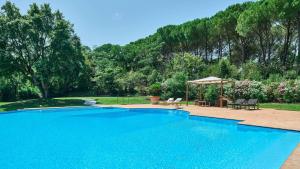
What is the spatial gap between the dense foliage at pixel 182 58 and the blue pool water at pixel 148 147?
8634 millimetres

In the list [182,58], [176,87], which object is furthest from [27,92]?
[182,58]

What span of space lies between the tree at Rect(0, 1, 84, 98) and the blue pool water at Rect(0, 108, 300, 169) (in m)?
11.4

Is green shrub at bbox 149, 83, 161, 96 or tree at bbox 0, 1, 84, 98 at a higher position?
tree at bbox 0, 1, 84, 98

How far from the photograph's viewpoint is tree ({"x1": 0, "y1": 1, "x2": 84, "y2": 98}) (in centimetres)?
2066

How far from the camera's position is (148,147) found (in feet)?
24.0

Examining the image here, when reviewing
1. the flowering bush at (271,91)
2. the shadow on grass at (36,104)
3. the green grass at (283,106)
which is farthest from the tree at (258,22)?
the shadow on grass at (36,104)

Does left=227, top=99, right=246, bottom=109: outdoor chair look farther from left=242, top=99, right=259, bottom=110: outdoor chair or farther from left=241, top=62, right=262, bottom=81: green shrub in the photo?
left=241, top=62, right=262, bottom=81: green shrub

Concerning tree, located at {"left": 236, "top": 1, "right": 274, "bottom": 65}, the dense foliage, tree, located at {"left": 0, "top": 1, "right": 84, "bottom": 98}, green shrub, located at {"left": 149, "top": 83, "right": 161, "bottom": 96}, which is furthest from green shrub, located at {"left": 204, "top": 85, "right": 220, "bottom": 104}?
tree, located at {"left": 0, "top": 1, "right": 84, "bottom": 98}

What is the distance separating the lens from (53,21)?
22641 millimetres

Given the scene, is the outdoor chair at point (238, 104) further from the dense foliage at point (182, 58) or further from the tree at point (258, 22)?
the tree at point (258, 22)

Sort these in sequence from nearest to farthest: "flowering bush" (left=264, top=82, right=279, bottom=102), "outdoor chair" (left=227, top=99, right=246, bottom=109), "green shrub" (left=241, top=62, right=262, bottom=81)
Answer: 1. "outdoor chair" (left=227, top=99, right=246, bottom=109)
2. "flowering bush" (left=264, top=82, right=279, bottom=102)
3. "green shrub" (left=241, top=62, right=262, bottom=81)

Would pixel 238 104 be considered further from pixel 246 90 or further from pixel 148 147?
pixel 148 147

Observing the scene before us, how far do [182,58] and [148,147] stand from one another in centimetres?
2258

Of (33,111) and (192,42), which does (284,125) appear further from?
(192,42)
